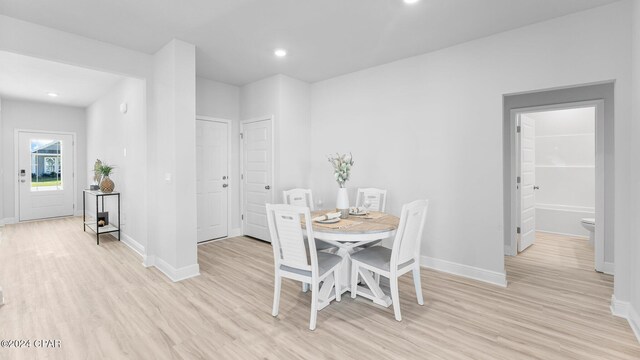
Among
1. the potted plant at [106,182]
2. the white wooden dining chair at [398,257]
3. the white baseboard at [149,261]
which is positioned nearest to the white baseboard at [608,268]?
the white wooden dining chair at [398,257]

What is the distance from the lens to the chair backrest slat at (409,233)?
2350 millimetres

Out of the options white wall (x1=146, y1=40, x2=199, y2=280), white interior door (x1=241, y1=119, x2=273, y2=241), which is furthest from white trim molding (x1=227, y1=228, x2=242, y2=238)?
white wall (x1=146, y1=40, x2=199, y2=280)

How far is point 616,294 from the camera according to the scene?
254 centimetres

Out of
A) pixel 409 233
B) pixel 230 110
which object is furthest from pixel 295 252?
pixel 230 110

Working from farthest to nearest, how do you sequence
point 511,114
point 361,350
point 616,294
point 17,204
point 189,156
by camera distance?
point 17,204
point 511,114
point 189,156
point 616,294
point 361,350

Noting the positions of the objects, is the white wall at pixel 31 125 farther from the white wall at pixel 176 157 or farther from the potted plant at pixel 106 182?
the white wall at pixel 176 157

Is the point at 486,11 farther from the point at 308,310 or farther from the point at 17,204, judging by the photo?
the point at 17,204

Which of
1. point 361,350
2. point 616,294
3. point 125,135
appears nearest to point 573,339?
point 616,294

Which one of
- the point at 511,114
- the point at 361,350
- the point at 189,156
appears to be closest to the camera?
the point at 361,350

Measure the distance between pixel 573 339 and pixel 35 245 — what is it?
264 inches

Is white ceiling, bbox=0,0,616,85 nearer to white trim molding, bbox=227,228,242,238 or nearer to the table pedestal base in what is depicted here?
the table pedestal base

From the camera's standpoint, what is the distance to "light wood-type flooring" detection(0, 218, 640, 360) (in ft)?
6.72

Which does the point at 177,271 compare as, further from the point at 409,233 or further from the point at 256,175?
the point at 409,233

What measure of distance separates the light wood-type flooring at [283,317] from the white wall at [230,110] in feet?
5.06
